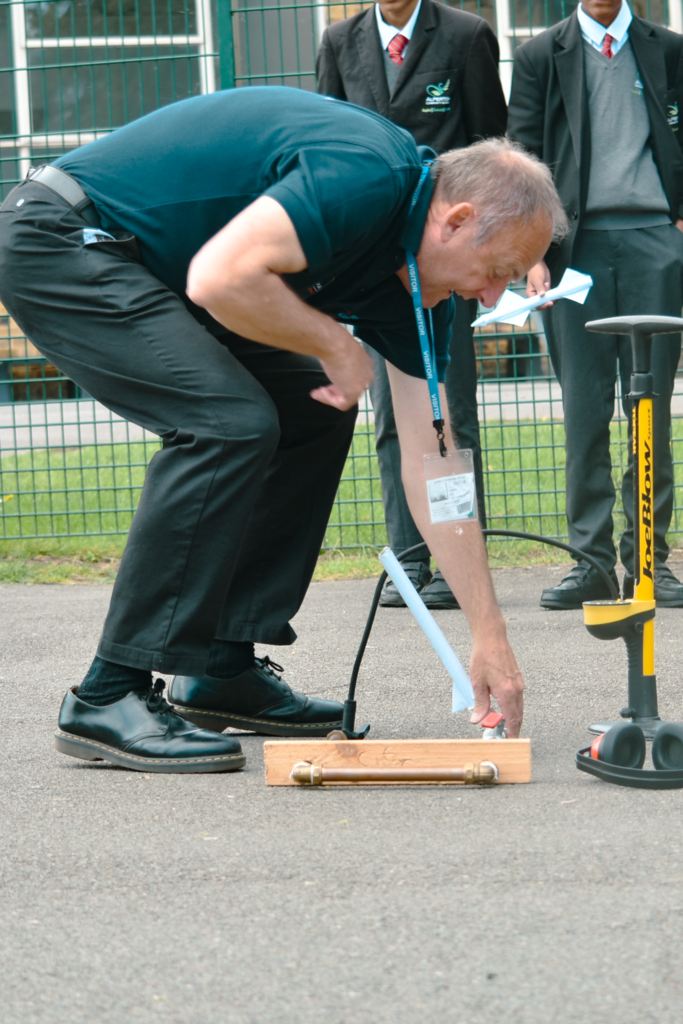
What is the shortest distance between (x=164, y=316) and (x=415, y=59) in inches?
88.7

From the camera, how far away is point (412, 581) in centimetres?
425

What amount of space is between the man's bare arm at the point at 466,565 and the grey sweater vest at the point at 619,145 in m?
1.82

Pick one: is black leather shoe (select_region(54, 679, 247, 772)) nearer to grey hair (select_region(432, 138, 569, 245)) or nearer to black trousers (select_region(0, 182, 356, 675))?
black trousers (select_region(0, 182, 356, 675))

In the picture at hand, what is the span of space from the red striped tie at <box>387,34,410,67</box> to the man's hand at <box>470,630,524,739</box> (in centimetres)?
265

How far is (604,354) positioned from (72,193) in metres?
2.25

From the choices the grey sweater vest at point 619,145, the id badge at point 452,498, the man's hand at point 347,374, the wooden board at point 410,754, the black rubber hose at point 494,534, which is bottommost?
the wooden board at point 410,754

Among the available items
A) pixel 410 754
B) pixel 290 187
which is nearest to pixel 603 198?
pixel 290 187

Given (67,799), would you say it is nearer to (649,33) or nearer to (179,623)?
(179,623)

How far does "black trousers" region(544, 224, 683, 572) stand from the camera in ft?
13.5

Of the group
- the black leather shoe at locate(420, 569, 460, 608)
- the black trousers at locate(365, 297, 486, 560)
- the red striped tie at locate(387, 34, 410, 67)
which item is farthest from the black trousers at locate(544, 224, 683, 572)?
the red striped tie at locate(387, 34, 410, 67)

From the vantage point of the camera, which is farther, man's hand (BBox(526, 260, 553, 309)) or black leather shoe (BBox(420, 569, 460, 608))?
black leather shoe (BBox(420, 569, 460, 608))

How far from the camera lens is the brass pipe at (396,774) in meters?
2.22

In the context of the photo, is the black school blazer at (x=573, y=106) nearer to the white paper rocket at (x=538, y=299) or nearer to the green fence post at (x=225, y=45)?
the white paper rocket at (x=538, y=299)

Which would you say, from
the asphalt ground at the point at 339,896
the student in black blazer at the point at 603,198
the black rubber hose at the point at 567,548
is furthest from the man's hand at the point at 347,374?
the student in black blazer at the point at 603,198
